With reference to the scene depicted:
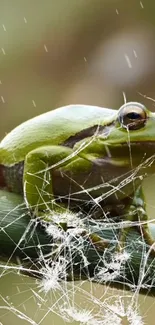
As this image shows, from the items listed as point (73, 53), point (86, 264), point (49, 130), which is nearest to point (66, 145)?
point (49, 130)

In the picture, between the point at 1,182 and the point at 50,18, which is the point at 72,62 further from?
the point at 1,182

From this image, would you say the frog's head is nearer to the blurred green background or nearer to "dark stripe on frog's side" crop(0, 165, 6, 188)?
"dark stripe on frog's side" crop(0, 165, 6, 188)

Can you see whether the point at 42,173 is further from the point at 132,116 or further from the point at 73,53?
the point at 73,53

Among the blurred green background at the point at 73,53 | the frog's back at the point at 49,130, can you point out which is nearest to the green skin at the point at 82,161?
the frog's back at the point at 49,130

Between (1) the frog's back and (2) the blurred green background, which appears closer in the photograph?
(1) the frog's back

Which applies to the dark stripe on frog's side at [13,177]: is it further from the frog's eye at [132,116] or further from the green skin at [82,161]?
the frog's eye at [132,116]

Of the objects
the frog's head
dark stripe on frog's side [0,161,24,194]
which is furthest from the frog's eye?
dark stripe on frog's side [0,161,24,194]

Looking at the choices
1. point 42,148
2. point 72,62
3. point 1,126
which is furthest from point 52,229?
point 72,62
